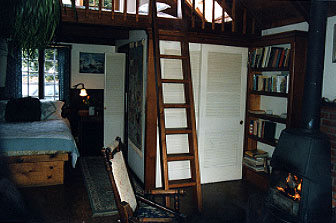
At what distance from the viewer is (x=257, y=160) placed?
4562 mm

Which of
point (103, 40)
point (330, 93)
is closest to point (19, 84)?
point (103, 40)

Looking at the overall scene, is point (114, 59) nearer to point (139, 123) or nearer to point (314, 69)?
point (139, 123)

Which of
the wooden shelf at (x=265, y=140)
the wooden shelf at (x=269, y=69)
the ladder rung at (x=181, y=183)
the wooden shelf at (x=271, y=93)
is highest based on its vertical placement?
the wooden shelf at (x=269, y=69)

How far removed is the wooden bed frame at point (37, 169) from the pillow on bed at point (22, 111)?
58.3 inches

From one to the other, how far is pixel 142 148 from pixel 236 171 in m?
1.51

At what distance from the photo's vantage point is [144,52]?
14.8 ft

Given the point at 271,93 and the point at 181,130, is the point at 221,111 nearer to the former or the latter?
the point at 271,93

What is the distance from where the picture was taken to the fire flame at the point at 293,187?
9.84 ft

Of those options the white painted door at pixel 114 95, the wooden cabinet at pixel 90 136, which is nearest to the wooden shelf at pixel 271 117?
the white painted door at pixel 114 95

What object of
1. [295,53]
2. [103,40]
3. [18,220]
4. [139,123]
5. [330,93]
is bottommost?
[18,220]

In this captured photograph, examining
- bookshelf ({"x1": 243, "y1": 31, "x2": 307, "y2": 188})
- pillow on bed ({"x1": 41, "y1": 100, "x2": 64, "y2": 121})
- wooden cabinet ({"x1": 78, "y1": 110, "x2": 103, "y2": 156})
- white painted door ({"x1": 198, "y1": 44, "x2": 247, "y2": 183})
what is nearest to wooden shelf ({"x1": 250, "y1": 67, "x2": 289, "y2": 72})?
bookshelf ({"x1": 243, "y1": 31, "x2": 307, "y2": 188})

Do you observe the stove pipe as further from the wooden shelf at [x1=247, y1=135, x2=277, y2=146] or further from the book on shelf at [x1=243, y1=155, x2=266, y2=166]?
the book on shelf at [x1=243, y1=155, x2=266, y2=166]

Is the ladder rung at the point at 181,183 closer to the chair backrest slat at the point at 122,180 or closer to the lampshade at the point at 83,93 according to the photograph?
the chair backrest slat at the point at 122,180

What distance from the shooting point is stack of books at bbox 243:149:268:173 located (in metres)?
4.55
